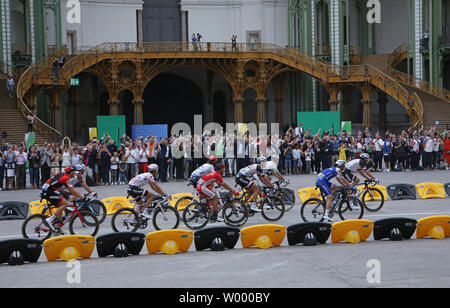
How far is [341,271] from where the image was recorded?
43.3 feet

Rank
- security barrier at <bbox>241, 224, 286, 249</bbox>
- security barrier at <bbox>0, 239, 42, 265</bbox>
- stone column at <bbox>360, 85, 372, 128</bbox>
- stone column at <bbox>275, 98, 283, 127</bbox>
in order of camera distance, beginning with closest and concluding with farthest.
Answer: security barrier at <bbox>0, 239, 42, 265</bbox>
security barrier at <bbox>241, 224, 286, 249</bbox>
stone column at <bbox>360, 85, 372, 128</bbox>
stone column at <bbox>275, 98, 283, 127</bbox>

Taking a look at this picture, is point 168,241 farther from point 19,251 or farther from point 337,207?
point 337,207

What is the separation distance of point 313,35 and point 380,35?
18.2 feet

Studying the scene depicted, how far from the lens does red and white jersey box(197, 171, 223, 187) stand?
18969mm

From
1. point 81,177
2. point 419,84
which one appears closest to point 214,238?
point 81,177

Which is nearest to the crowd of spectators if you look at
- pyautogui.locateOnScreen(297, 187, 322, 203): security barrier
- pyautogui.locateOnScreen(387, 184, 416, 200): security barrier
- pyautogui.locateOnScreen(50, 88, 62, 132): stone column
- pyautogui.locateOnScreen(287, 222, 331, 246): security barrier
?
pyautogui.locateOnScreen(387, 184, 416, 200): security barrier

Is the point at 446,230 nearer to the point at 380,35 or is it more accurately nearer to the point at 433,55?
the point at 433,55

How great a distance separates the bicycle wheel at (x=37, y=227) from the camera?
17.0 metres

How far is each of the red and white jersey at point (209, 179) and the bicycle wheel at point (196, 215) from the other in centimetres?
54

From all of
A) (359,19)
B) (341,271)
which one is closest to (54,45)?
(359,19)

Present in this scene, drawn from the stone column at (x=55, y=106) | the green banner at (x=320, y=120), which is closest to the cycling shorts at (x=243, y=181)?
the green banner at (x=320, y=120)

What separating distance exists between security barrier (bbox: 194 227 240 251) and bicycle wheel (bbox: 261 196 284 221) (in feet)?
→ 13.9

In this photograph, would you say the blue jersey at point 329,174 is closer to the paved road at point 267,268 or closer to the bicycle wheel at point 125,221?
the paved road at point 267,268

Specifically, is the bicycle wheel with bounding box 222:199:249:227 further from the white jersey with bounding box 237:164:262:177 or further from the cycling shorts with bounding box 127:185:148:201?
the cycling shorts with bounding box 127:185:148:201
